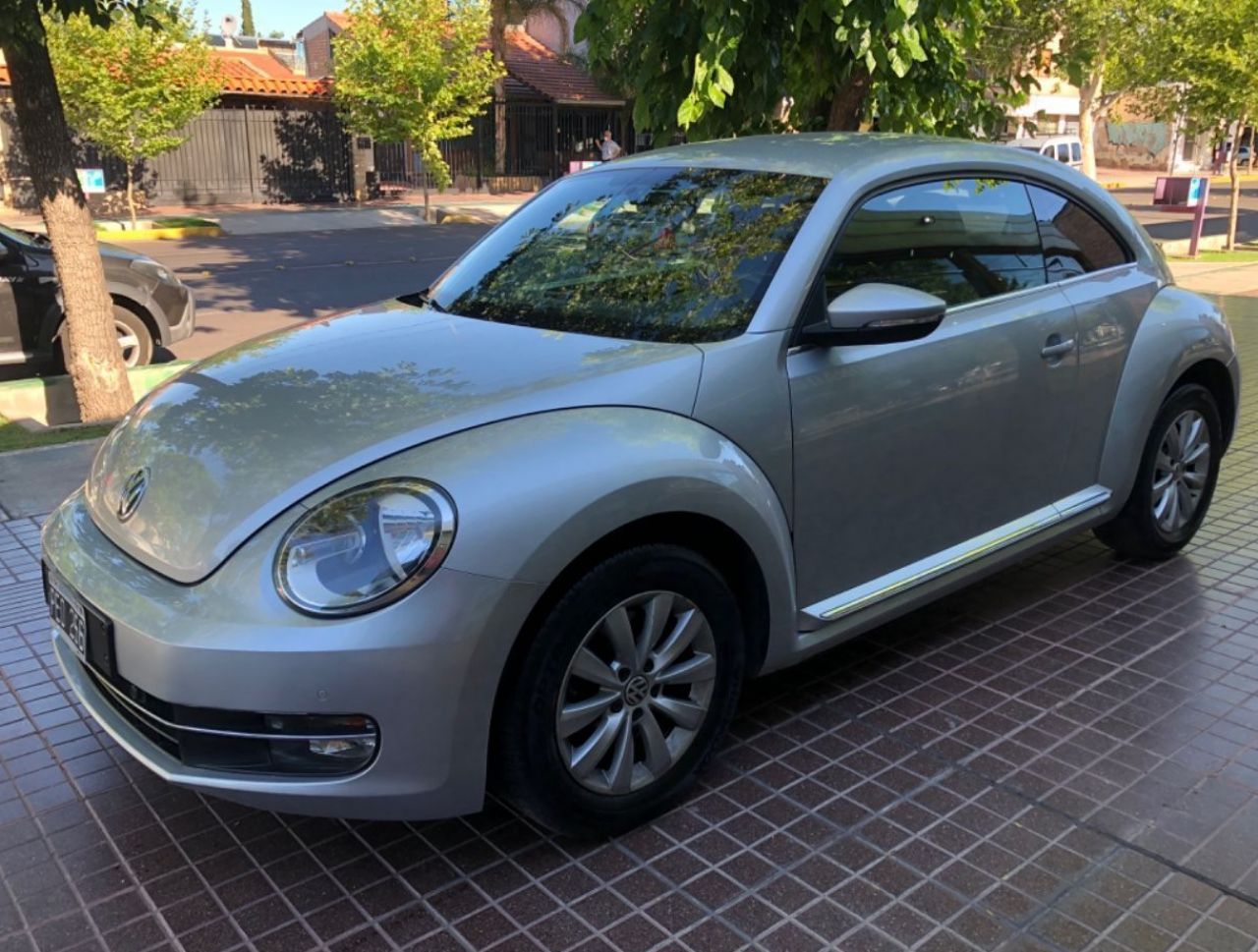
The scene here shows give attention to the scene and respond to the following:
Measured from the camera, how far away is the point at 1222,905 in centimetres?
270

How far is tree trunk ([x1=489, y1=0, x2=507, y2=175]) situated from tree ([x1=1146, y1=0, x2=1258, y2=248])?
20029 millimetres

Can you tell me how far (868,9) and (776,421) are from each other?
11.3 ft

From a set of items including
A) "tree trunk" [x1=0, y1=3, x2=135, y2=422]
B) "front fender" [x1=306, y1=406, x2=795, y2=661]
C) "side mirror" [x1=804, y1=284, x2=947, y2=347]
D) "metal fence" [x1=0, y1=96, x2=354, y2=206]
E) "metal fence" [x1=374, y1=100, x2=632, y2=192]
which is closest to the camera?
"front fender" [x1=306, y1=406, x2=795, y2=661]

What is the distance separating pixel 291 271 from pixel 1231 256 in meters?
14.6

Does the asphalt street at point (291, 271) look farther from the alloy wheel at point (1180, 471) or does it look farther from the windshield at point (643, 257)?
the alloy wheel at point (1180, 471)

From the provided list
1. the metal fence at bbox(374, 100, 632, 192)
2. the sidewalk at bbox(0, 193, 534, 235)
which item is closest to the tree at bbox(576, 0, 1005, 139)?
the sidewalk at bbox(0, 193, 534, 235)

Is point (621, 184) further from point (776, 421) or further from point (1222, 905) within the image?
point (1222, 905)

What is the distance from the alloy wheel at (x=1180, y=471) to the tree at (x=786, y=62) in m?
2.39

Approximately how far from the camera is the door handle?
3.87m

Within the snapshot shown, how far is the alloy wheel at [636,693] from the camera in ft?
9.04

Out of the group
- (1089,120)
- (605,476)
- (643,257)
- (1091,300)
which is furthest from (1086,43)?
(1089,120)

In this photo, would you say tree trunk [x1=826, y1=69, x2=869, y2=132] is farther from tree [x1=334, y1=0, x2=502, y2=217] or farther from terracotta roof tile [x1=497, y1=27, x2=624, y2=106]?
terracotta roof tile [x1=497, y1=27, x2=624, y2=106]

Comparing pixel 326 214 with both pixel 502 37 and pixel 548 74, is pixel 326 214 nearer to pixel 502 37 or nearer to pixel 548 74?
pixel 502 37

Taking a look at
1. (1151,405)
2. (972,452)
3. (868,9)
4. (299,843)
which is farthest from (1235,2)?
(299,843)
